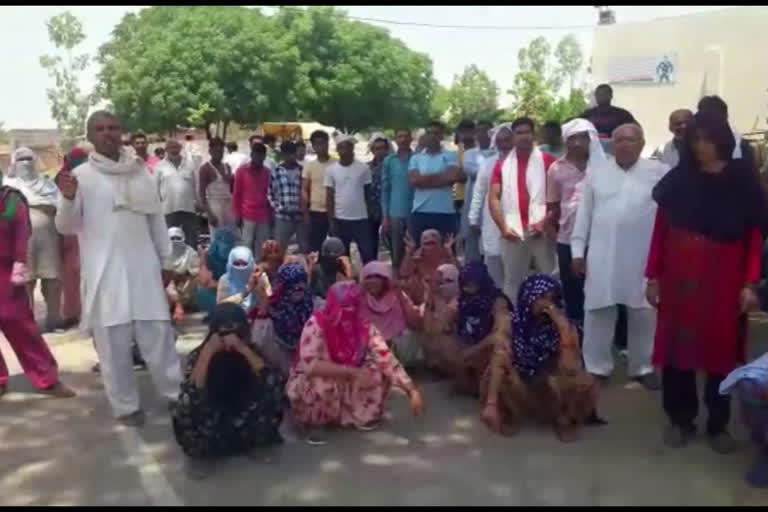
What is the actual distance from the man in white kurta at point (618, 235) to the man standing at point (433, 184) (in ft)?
8.32

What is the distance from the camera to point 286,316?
5.40 metres

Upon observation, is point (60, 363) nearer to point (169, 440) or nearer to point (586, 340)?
point (169, 440)

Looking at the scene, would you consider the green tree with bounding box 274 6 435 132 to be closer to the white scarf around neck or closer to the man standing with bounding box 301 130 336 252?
the man standing with bounding box 301 130 336 252

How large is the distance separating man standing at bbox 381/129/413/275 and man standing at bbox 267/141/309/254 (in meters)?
0.85

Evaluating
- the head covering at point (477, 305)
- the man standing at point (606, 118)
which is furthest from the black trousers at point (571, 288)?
the man standing at point (606, 118)

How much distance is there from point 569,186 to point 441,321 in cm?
125

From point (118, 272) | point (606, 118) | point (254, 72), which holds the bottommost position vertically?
point (118, 272)

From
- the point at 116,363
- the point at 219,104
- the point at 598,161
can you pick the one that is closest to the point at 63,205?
the point at 116,363

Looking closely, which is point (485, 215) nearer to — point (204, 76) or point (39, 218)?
point (39, 218)

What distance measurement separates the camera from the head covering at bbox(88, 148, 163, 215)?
500 centimetres

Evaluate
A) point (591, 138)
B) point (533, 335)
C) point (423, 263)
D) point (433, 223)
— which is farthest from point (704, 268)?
point (433, 223)

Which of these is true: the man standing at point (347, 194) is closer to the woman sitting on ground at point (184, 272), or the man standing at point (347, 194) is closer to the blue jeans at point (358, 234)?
the blue jeans at point (358, 234)

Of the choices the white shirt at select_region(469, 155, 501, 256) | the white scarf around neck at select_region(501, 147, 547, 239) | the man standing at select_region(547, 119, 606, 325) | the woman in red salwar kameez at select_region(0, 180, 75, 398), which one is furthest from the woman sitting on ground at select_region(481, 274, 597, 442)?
the woman in red salwar kameez at select_region(0, 180, 75, 398)

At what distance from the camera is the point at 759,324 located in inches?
277
